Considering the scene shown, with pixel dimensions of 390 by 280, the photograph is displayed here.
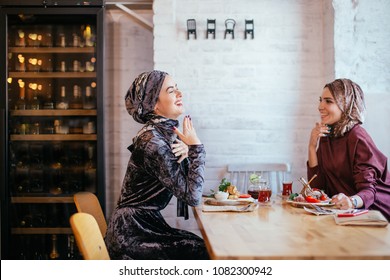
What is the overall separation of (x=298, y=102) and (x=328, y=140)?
40.8 inches

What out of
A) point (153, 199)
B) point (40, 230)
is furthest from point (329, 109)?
point (40, 230)

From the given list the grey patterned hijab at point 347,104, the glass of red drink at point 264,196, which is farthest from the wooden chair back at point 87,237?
the grey patterned hijab at point 347,104

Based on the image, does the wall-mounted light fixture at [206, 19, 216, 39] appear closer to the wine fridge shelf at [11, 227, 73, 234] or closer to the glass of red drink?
the glass of red drink

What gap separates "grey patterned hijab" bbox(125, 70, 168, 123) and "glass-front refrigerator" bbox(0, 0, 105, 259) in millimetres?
1360

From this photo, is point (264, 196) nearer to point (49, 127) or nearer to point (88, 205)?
point (88, 205)

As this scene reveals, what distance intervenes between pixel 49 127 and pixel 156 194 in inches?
75.7

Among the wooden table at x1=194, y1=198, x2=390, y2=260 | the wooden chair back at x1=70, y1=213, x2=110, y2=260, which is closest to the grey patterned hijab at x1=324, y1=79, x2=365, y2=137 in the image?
the wooden table at x1=194, y1=198, x2=390, y2=260

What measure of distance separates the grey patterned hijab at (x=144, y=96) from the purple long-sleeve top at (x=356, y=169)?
979 mm

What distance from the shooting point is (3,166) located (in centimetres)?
352

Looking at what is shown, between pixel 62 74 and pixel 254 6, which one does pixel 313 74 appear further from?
pixel 62 74

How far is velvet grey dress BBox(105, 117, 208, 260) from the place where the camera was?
6.75 feet

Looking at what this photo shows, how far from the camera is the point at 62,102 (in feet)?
12.4
